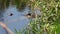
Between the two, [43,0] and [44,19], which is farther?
[43,0]

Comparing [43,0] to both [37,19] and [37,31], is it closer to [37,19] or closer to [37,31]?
[37,19]

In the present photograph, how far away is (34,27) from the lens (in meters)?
3.65

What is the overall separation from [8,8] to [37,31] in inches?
178

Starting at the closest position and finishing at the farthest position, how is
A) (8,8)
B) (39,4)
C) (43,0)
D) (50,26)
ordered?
(50,26) → (39,4) → (43,0) → (8,8)

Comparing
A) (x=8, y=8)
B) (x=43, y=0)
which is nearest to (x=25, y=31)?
(x=43, y=0)

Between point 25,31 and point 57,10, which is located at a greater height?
point 57,10

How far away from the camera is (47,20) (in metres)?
3.73

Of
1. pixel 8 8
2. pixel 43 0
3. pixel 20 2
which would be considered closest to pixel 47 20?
pixel 43 0

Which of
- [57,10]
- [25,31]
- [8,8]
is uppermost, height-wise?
[57,10]

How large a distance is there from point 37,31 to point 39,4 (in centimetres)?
70

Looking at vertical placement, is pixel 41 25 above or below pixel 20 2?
above

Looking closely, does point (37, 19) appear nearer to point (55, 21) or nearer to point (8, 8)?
point (55, 21)

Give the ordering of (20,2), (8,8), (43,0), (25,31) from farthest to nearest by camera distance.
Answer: (20,2)
(8,8)
(43,0)
(25,31)

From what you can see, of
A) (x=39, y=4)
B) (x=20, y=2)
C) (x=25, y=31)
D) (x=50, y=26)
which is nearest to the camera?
(x=50, y=26)
